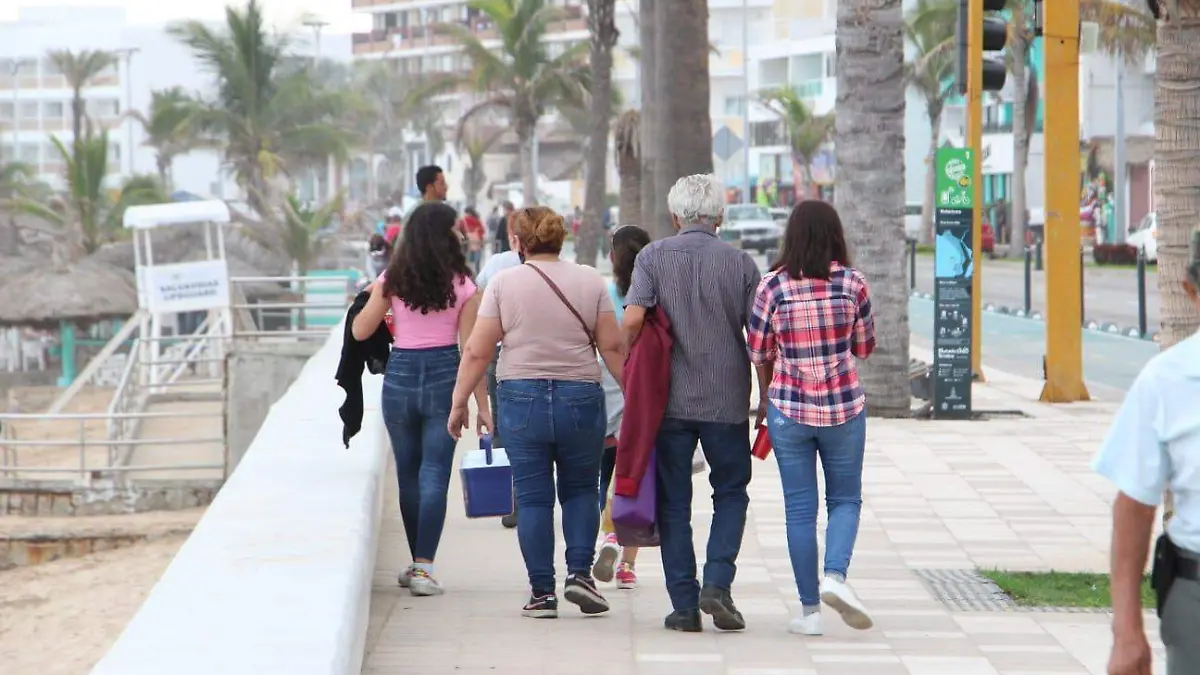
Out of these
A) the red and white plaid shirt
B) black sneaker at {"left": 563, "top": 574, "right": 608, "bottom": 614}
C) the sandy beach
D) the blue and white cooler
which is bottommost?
the sandy beach

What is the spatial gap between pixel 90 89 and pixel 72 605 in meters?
122

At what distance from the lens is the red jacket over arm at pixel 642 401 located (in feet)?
22.6

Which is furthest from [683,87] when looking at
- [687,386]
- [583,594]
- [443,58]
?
[443,58]

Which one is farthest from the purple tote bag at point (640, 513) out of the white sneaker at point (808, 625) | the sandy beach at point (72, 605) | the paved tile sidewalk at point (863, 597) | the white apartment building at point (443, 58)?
the white apartment building at point (443, 58)

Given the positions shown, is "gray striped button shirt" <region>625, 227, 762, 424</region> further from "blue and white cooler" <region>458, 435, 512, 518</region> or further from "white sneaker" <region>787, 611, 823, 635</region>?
"blue and white cooler" <region>458, 435, 512, 518</region>

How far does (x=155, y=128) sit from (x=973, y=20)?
48.9 metres

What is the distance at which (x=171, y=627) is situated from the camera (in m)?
5.03

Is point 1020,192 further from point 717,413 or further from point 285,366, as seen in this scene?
point 717,413

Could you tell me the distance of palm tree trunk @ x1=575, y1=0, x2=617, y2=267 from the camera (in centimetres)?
3534

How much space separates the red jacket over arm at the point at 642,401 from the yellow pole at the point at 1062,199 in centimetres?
878

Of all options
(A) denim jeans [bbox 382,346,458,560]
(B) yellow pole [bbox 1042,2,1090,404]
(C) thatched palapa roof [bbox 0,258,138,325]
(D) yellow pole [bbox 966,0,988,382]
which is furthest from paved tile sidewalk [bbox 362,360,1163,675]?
(C) thatched palapa roof [bbox 0,258,138,325]

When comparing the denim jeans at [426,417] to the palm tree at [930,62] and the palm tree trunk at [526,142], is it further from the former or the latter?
the palm tree at [930,62]

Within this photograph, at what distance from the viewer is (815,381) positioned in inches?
271

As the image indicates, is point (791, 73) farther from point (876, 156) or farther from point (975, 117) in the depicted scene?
point (876, 156)
